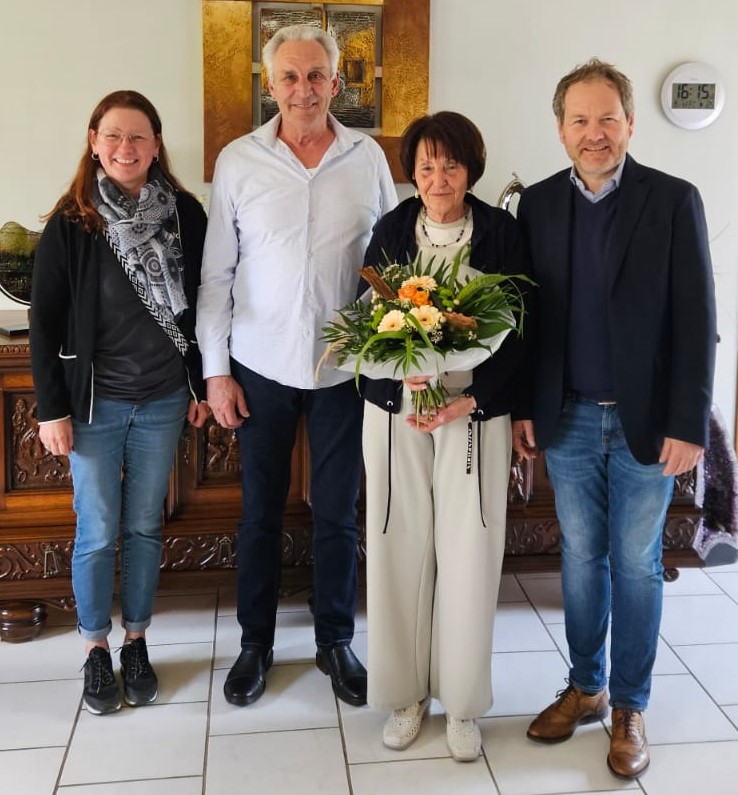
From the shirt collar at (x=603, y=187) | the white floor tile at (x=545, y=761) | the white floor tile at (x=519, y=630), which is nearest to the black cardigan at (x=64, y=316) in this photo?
the shirt collar at (x=603, y=187)

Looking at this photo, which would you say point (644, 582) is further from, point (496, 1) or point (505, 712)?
point (496, 1)

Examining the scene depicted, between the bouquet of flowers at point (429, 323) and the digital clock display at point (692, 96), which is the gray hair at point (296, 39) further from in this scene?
the digital clock display at point (692, 96)

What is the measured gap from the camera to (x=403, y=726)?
235 centimetres

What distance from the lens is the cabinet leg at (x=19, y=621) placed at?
2.87 m

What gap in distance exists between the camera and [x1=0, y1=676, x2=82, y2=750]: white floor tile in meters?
2.37

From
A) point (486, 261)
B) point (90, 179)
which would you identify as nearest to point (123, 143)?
point (90, 179)

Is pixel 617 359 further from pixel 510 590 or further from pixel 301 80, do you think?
pixel 510 590

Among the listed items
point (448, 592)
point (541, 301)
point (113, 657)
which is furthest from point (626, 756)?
point (113, 657)

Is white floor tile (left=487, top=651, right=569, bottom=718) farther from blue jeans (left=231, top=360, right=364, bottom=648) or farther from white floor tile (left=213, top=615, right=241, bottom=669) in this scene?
white floor tile (left=213, top=615, right=241, bottom=669)

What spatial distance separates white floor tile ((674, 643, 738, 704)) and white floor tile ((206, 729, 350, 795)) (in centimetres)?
102

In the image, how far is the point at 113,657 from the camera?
9.01 ft

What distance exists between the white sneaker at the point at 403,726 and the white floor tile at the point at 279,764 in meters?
0.12

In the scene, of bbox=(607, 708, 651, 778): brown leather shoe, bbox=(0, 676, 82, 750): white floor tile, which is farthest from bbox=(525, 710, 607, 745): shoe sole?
bbox=(0, 676, 82, 750): white floor tile

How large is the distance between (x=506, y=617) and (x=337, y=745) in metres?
0.89
